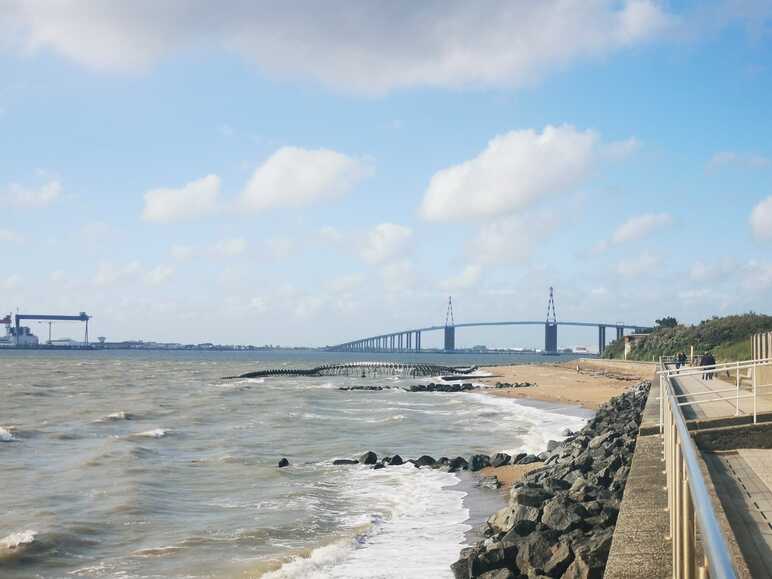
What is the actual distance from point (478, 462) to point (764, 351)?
6701 mm

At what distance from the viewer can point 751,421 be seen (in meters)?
9.81

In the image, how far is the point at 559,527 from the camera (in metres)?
8.21

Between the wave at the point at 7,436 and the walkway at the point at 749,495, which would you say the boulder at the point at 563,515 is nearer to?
the walkway at the point at 749,495

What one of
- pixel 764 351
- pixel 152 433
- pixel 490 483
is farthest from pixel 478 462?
pixel 152 433

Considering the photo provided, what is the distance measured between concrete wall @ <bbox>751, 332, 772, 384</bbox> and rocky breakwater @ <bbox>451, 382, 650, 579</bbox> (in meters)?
3.86

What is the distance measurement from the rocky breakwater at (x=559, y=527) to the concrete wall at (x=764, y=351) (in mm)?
3863

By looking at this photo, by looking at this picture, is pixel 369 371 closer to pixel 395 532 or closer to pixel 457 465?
pixel 457 465

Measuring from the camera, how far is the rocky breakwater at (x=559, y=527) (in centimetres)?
705

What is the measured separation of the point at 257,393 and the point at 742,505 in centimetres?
4065

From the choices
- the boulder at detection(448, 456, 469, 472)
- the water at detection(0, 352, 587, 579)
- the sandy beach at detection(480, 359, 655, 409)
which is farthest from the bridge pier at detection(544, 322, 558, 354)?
the boulder at detection(448, 456, 469, 472)

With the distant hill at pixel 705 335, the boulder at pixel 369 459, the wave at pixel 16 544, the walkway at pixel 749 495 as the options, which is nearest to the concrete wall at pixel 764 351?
the walkway at pixel 749 495

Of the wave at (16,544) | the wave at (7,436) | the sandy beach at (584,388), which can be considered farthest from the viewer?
the sandy beach at (584,388)

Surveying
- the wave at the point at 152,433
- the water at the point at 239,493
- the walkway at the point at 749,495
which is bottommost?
the wave at the point at 152,433

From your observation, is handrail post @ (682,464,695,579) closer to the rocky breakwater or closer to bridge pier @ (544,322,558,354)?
the rocky breakwater
